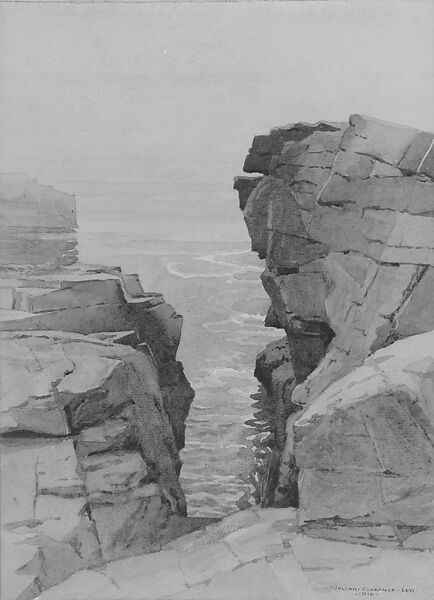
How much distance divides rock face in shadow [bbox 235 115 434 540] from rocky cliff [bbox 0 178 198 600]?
451 mm

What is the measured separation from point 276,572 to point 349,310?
110 centimetres

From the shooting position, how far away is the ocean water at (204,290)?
264cm

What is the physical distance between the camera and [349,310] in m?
2.85

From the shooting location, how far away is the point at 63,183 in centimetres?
262

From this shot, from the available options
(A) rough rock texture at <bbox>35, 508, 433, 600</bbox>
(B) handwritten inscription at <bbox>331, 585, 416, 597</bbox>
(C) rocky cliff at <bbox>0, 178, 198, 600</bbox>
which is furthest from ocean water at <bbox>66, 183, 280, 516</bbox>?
(B) handwritten inscription at <bbox>331, 585, 416, 597</bbox>

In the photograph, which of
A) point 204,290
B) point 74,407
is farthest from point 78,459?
point 204,290

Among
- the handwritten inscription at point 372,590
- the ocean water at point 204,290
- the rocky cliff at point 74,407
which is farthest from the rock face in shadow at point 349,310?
the rocky cliff at point 74,407

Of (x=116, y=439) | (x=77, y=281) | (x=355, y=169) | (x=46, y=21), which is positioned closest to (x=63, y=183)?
(x=77, y=281)

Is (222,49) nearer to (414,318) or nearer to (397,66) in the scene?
(397,66)

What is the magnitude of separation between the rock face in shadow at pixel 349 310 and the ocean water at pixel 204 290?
94 mm

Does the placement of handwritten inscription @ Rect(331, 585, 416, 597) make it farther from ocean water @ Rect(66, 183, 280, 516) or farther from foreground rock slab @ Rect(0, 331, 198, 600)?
foreground rock slab @ Rect(0, 331, 198, 600)

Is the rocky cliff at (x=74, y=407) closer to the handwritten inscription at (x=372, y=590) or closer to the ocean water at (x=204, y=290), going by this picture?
the ocean water at (x=204, y=290)

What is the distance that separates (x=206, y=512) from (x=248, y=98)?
169cm

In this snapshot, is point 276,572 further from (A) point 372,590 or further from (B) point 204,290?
(B) point 204,290
